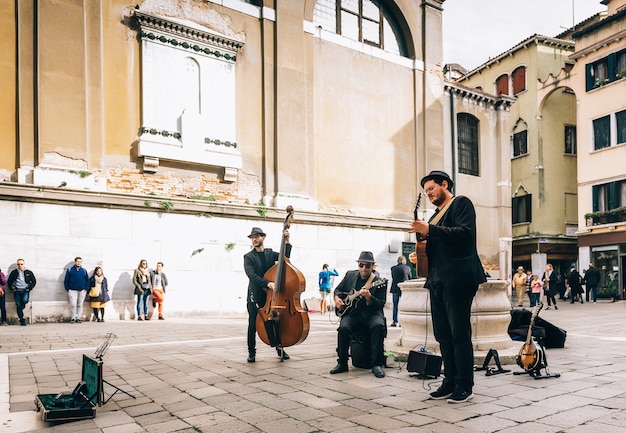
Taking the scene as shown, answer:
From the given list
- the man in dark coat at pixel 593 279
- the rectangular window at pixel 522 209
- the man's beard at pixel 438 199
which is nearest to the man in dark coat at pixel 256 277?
the man's beard at pixel 438 199

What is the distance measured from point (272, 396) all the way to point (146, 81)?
516 inches

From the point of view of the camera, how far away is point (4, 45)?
1451cm

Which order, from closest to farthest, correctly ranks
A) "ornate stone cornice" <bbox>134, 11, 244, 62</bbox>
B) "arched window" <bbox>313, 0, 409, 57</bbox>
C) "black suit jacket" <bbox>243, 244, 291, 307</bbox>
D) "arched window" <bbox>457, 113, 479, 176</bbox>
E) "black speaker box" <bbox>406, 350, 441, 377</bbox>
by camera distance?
"black speaker box" <bbox>406, 350, 441, 377</bbox>, "black suit jacket" <bbox>243, 244, 291, 307</bbox>, "ornate stone cornice" <bbox>134, 11, 244, 62</bbox>, "arched window" <bbox>313, 0, 409, 57</bbox>, "arched window" <bbox>457, 113, 479, 176</bbox>

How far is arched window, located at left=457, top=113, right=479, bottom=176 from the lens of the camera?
25891 millimetres

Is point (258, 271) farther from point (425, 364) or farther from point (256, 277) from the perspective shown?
point (425, 364)

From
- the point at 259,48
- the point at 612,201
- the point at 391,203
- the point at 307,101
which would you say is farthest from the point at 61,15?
the point at 612,201

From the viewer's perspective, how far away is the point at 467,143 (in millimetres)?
26203

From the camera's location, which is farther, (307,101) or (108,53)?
(307,101)

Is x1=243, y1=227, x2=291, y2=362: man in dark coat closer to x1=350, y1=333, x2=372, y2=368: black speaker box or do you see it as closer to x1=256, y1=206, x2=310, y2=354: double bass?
x1=256, y1=206, x2=310, y2=354: double bass

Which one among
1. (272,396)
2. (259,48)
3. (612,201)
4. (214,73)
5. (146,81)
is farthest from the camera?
(612,201)

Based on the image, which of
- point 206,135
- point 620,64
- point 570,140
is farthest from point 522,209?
point 206,135

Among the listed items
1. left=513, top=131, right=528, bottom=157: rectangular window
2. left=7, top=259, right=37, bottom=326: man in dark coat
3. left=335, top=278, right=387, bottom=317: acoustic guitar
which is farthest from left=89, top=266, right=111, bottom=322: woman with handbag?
left=513, top=131, right=528, bottom=157: rectangular window

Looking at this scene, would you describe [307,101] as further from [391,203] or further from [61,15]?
[61,15]

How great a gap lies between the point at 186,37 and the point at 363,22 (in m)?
7.97
